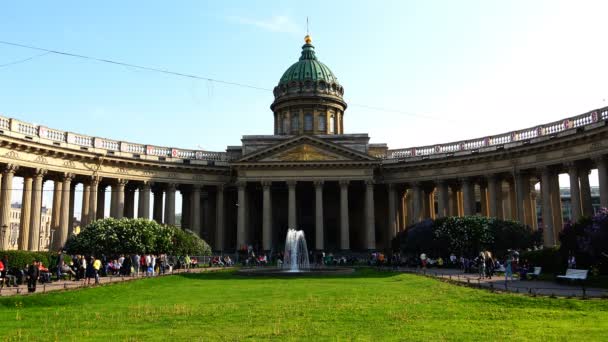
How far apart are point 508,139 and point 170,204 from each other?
121 feet

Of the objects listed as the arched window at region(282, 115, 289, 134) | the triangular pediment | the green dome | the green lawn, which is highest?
the green dome

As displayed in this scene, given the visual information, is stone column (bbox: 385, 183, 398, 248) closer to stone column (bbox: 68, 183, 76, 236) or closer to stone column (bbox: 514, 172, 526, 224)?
stone column (bbox: 514, 172, 526, 224)

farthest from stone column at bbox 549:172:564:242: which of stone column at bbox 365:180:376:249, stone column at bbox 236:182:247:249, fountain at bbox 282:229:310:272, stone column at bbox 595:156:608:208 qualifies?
stone column at bbox 236:182:247:249

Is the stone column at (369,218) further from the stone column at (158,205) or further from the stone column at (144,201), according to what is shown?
the stone column at (158,205)

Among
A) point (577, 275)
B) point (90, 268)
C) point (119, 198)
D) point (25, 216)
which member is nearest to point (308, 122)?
point (119, 198)

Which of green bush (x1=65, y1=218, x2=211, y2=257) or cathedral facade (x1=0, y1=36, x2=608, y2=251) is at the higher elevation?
cathedral facade (x1=0, y1=36, x2=608, y2=251)

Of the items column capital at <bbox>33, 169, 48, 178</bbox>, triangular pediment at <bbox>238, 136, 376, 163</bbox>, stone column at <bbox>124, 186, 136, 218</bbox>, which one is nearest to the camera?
column capital at <bbox>33, 169, 48, 178</bbox>

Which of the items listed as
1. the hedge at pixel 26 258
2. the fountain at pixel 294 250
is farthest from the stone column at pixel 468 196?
the hedge at pixel 26 258

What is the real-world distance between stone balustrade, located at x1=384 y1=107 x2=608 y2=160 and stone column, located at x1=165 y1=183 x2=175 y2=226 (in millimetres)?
25236

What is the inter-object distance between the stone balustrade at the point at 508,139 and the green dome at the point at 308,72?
19.5m

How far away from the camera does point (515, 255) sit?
40.2 metres

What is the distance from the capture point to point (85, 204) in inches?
2159

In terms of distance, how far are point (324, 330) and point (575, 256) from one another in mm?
22842

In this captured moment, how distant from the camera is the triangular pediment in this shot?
60.3 m
